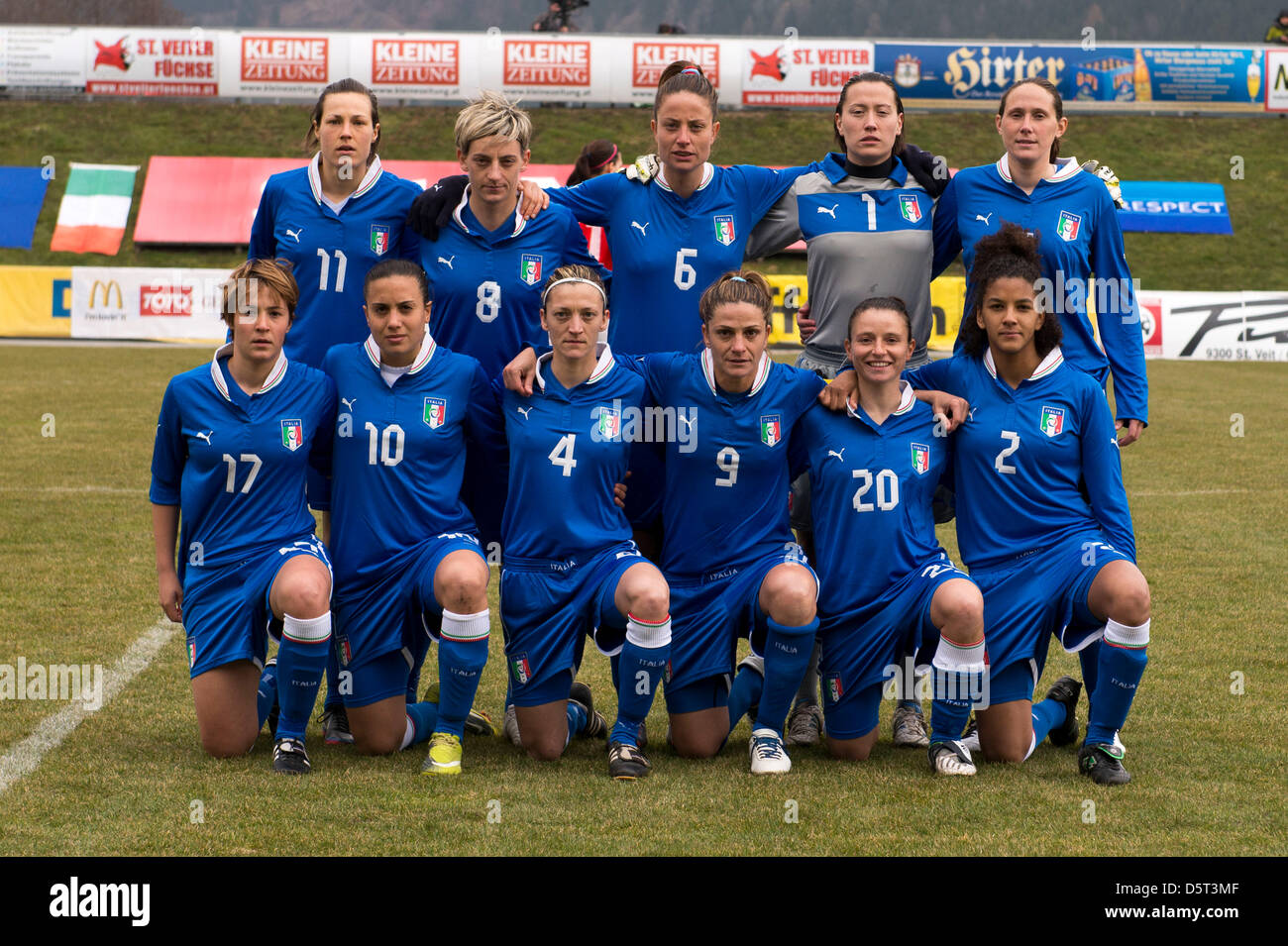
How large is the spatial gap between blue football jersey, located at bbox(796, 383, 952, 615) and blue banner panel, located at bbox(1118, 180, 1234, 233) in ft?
79.7

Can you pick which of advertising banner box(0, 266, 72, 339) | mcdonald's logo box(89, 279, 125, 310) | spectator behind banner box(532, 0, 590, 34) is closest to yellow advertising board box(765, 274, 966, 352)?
mcdonald's logo box(89, 279, 125, 310)

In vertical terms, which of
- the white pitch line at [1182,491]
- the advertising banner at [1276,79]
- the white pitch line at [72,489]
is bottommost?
the white pitch line at [1182,491]

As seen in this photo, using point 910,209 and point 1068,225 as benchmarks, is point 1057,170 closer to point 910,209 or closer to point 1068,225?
point 1068,225

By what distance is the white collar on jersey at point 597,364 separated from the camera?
4.08 metres

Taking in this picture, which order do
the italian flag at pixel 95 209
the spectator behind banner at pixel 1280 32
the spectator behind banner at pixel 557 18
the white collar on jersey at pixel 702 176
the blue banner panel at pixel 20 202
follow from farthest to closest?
1. the spectator behind banner at pixel 557 18
2. the spectator behind banner at pixel 1280 32
3. the italian flag at pixel 95 209
4. the blue banner panel at pixel 20 202
5. the white collar on jersey at pixel 702 176

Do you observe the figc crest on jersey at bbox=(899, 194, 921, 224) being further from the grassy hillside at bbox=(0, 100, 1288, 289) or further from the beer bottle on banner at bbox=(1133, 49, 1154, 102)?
the beer bottle on banner at bbox=(1133, 49, 1154, 102)

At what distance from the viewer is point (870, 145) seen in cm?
434

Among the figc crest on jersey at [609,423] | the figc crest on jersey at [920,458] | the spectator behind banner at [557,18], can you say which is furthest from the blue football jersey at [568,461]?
the spectator behind banner at [557,18]

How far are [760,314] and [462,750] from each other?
1.59m

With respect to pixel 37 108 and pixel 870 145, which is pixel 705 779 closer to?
pixel 870 145

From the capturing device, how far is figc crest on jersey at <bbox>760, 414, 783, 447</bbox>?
13.5 feet

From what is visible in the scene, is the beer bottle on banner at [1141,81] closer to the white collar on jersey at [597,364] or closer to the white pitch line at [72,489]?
the white pitch line at [72,489]

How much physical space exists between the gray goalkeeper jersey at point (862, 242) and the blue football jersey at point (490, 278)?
2.43 feet

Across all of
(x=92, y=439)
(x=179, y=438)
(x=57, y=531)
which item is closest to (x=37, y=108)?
(x=92, y=439)
